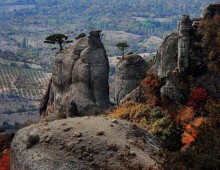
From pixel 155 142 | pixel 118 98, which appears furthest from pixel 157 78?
pixel 155 142

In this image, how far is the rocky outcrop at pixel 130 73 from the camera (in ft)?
143

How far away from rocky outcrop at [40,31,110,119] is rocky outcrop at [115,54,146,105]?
2318mm

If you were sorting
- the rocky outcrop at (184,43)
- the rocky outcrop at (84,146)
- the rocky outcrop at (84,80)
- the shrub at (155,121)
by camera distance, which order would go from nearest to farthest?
the rocky outcrop at (84,146)
the shrub at (155,121)
the rocky outcrop at (184,43)
the rocky outcrop at (84,80)

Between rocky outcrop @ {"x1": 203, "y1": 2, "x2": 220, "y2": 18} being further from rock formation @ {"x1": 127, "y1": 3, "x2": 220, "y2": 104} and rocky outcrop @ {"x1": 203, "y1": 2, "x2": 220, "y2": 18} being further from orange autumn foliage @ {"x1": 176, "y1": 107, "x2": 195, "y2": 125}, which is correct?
orange autumn foliage @ {"x1": 176, "y1": 107, "x2": 195, "y2": 125}

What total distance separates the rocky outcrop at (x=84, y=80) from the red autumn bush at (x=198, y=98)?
457 inches

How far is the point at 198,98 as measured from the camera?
34.5 m

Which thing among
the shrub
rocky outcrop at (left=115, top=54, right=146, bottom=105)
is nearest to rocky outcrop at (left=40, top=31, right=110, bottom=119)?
rocky outcrop at (left=115, top=54, right=146, bottom=105)

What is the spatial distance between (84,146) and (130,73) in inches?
936

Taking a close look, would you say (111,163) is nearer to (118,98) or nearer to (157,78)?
(157,78)

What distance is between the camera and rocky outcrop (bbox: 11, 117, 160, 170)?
781 inches

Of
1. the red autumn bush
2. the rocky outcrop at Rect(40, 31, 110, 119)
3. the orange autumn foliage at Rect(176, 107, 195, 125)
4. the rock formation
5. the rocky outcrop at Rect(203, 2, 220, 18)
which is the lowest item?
the rocky outcrop at Rect(40, 31, 110, 119)

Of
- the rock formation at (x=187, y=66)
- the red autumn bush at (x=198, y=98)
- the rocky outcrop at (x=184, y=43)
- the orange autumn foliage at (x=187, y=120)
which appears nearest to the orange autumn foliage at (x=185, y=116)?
the orange autumn foliage at (x=187, y=120)

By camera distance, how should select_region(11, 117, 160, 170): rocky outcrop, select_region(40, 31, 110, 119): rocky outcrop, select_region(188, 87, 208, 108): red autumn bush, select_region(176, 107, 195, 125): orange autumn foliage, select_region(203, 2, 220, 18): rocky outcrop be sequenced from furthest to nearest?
select_region(40, 31, 110, 119): rocky outcrop → select_region(203, 2, 220, 18): rocky outcrop → select_region(188, 87, 208, 108): red autumn bush → select_region(176, 107, 195, 125): orange autumn foliage → select_region(11, 117, 160, 170): rocky outcrop

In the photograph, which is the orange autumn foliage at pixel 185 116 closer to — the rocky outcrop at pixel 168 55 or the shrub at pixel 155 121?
the shrub at pixel 155 121
